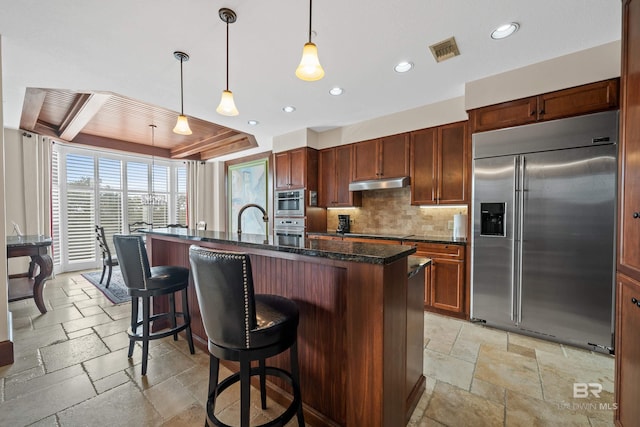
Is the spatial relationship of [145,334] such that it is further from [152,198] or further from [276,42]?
[152,198]

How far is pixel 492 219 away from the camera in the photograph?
2721mm

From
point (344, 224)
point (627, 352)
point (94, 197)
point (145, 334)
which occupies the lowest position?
point (145, 334)

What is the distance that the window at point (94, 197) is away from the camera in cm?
498

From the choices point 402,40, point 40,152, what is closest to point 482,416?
point 402,40

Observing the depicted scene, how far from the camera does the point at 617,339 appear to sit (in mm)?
1357

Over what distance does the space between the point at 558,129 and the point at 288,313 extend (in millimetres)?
2930

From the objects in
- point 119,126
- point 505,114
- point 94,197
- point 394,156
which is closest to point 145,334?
point 394,156

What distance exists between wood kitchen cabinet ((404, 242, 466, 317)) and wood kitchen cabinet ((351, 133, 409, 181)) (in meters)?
1.17

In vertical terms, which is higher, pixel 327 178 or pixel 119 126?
pixel 119 126

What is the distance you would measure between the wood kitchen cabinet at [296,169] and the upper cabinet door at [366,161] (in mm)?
776

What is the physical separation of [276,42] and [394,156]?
2237mm

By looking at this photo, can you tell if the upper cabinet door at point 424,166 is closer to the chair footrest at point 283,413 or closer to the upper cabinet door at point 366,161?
the upper cabinet door at point 366,161

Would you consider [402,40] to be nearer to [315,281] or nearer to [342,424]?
[315,281]

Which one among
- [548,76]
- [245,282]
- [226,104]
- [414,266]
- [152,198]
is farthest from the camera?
[152,198]
